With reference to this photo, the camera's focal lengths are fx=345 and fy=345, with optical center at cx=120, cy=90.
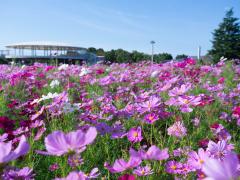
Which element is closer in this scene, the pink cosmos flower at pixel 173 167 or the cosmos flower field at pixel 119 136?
the cosmos flower field at pixel 119 136

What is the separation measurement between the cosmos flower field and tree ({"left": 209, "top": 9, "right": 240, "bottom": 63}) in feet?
90.0

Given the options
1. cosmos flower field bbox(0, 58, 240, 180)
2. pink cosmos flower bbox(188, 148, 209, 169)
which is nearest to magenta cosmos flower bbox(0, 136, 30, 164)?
cosmos flower field bbox(0, 58, 240, 180)

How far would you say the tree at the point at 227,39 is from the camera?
30094 mm

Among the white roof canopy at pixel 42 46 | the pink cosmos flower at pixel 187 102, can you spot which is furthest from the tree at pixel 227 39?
the pink cosmos flower at pixel 187 102

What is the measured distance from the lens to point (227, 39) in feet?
101

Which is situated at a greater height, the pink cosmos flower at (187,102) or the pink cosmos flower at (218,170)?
the pink cosmos flower at (218,170)

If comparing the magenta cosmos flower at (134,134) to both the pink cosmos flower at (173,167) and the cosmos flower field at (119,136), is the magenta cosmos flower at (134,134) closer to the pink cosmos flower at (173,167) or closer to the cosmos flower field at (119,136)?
the cosmos flower field at (119,136)

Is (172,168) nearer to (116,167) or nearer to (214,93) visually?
(116,167)

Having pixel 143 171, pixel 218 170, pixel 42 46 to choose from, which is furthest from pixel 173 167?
pixel 42 46

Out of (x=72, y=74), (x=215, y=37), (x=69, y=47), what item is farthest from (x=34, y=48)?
(x=72, y=74)

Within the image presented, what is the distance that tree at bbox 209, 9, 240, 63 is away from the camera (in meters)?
30.1

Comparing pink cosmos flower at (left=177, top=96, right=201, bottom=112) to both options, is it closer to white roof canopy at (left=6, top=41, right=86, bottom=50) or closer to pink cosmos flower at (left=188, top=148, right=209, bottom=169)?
pink cosmos flower at (left=188, top=148, right=209, bottom=169)

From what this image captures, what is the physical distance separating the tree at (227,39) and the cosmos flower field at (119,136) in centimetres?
2744

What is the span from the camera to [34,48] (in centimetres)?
4869
